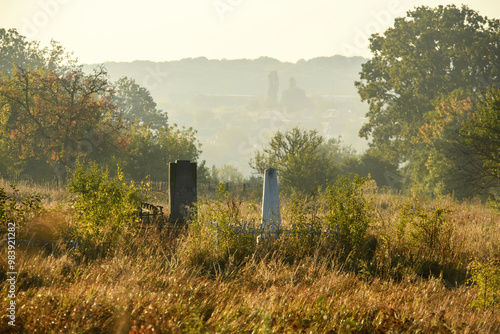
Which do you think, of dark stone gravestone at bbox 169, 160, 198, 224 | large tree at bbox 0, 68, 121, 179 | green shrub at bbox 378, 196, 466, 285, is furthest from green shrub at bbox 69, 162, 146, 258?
large tree at bbox 0, 68, 121, 179

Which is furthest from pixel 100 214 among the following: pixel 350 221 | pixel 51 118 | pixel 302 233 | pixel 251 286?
pixel 51 118

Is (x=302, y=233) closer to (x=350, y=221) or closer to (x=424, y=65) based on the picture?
(x=350, y=221)

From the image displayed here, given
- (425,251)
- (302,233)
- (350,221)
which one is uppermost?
(350,221)

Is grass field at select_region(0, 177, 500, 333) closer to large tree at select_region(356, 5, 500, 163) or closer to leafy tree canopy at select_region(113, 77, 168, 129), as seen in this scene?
large tree at select_region(356, 5, 500, 163)

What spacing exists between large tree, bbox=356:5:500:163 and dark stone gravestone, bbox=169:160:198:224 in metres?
32.6

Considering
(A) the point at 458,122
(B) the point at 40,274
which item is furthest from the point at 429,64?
(B) the point at 40,274

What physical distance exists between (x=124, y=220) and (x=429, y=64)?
125 ft

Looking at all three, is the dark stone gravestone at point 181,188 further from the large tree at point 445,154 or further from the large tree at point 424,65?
the large tree at point 424,65

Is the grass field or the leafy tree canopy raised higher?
the leafy tree canopy

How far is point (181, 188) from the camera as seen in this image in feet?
39.1

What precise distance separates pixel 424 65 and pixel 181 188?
117 ft

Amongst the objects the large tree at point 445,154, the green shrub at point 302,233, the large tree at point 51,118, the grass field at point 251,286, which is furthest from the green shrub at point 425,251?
the large tree at point 51,118

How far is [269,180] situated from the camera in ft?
35.4

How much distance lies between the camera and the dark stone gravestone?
1180cm
